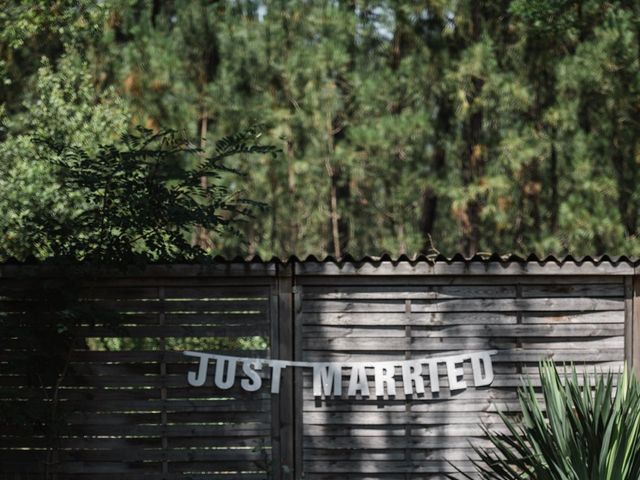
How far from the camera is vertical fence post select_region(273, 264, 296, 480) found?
8.55 meters

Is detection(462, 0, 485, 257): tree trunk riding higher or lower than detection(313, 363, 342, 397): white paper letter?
higher

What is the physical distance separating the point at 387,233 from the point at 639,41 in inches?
273

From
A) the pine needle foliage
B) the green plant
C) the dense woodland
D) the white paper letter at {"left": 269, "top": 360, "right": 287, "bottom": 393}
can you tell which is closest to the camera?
the green plant

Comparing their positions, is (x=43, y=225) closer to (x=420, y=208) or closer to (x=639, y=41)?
(x=639, y=41)

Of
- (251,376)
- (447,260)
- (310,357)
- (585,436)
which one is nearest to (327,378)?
(310,357)

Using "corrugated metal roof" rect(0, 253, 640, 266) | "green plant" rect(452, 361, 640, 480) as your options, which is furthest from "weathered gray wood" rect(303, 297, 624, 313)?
"green plant" rect(452, 361, 640, 480)

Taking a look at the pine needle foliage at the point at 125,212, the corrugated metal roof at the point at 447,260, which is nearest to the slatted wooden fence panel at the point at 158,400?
the corrugated metal roof at the point at 447,260

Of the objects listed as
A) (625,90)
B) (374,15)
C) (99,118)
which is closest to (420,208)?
(374,15)

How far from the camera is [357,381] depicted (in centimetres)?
856

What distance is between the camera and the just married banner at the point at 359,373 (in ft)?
28.0

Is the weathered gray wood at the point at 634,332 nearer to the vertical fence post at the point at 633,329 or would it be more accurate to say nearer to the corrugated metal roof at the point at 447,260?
the vertical fence post at the point at 633,329

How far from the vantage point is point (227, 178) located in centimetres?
2188

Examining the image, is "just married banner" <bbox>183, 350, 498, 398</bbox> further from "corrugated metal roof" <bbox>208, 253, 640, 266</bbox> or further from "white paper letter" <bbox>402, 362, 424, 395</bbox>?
"corrugated metal roof" <bbox>208, 253, 640, 266</bbox>

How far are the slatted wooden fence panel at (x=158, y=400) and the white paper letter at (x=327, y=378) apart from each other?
38cm
